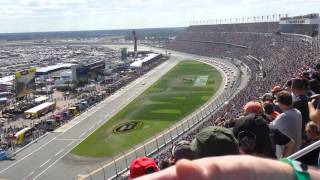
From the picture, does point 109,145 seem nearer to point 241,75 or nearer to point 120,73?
point 241,75

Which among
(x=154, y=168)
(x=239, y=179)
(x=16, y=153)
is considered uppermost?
(x=239, y=179)

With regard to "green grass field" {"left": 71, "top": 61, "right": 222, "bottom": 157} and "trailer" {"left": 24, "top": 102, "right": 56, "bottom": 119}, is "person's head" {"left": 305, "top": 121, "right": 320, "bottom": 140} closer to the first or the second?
"green grass field" {"left": 71, "top": 61, "right": 222, "bottom": 157}

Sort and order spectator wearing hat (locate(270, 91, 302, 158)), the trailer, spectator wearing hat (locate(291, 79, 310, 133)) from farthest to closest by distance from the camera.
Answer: the trailer
spectator wearing hat (locate(291, 79, 310, 133))
spectator wearing hat (locate(270, 91, 302, 158))

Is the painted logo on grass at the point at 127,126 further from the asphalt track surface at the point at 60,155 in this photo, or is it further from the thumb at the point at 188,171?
the thumb at the point at 188,171

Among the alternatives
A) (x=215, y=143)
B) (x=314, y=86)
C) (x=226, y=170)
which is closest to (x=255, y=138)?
(x=215, y=143)

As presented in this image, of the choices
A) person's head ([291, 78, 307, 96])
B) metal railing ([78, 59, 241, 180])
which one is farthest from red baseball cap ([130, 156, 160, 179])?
metal railing ([78, 59, 241, 180])

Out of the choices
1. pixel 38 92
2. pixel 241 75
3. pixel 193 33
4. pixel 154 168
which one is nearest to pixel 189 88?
pixel 241 75

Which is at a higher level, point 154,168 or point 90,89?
point 154,168
